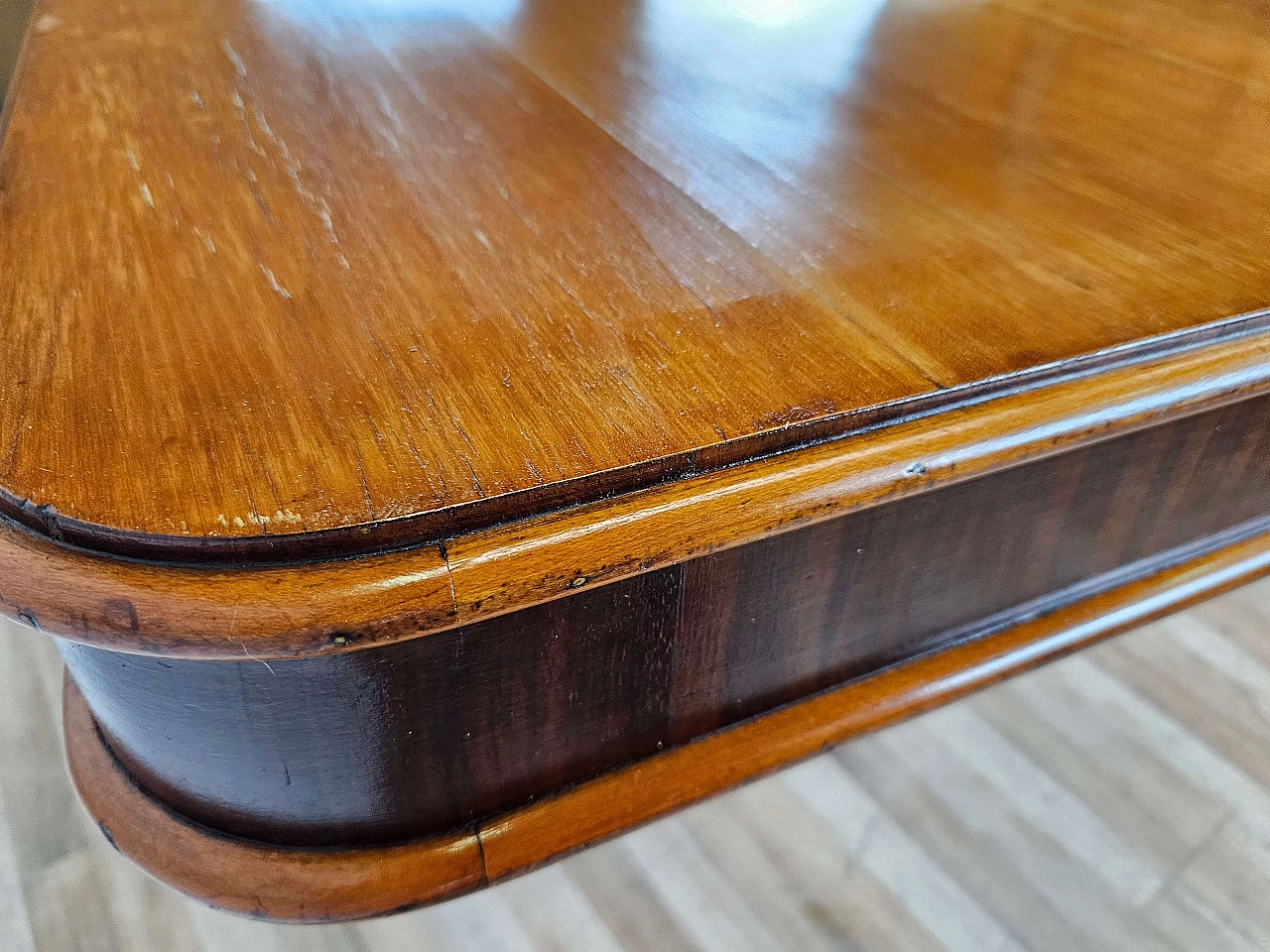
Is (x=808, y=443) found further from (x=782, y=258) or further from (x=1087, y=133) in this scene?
(x=1087, y=133)

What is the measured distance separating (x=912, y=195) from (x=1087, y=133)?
161mm

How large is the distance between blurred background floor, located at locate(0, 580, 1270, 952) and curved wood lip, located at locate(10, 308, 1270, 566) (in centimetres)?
37

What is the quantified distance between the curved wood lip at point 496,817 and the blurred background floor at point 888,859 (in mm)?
200

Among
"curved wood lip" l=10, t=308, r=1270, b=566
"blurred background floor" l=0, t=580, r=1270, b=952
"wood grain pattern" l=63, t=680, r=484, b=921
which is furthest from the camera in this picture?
"blurred background floor" l=0, t=580, r=1270, b=952

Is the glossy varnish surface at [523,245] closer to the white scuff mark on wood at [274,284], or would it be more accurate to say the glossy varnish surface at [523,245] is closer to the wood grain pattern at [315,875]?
the white scuff mark on wood at [274,284]

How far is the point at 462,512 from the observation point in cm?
28

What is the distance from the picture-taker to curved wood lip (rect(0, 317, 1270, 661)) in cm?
27

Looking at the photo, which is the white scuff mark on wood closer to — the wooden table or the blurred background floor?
the wooden table

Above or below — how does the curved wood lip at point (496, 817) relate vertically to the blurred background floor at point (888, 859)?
above

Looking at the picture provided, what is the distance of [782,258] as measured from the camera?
1.32ft

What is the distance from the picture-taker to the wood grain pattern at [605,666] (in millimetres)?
335

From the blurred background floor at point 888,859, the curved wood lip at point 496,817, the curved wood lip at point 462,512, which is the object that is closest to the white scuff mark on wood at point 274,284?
the curved wood lip at point 462,512

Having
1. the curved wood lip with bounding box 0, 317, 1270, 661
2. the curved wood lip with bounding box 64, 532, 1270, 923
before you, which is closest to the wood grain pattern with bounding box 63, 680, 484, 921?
the curved wood lip with bounding box 64, 532, 1270, 923

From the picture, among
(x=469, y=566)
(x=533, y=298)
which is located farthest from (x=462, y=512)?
(x=533, y=298)
